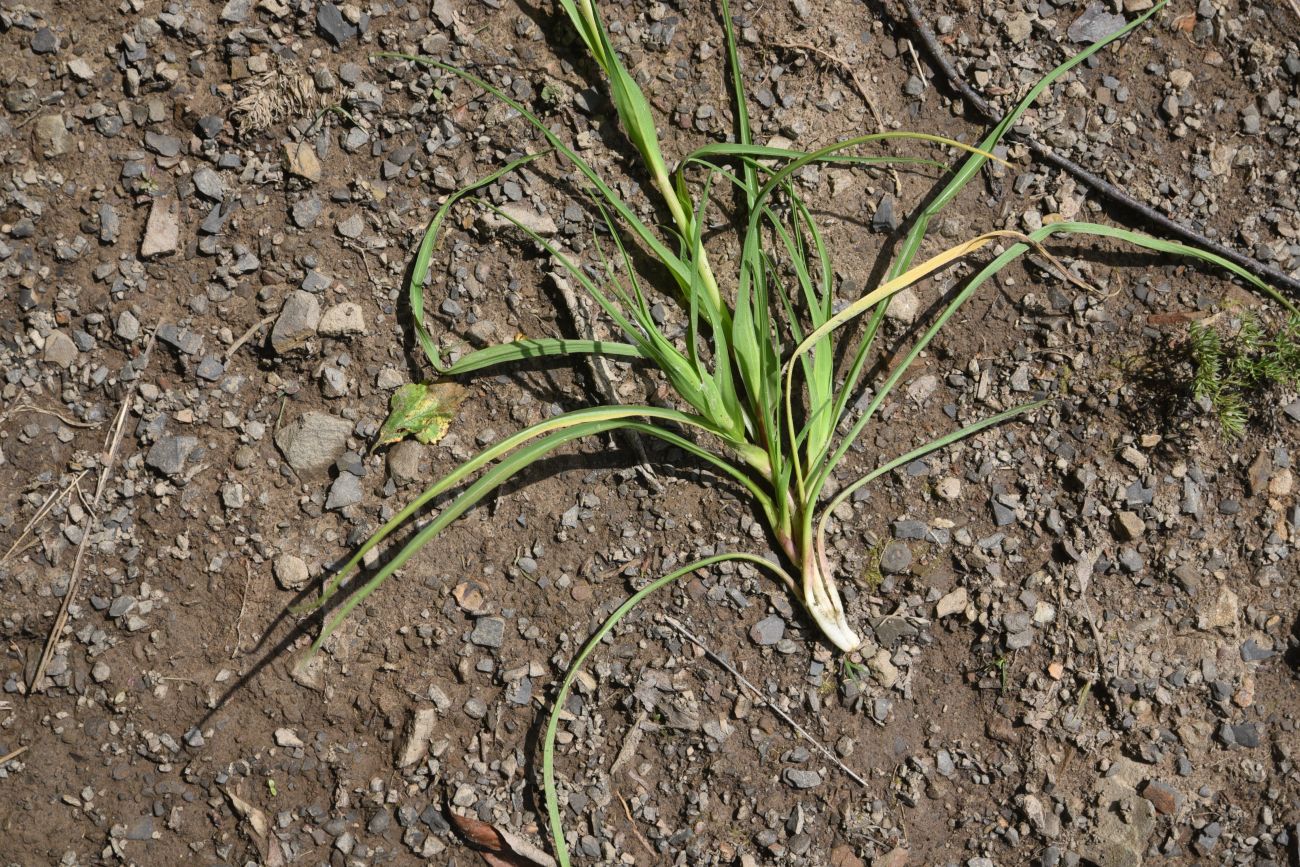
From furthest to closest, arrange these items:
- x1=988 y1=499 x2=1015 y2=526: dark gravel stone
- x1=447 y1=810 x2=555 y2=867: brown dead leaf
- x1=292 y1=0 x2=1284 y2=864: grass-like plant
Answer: x1=988 y1=499 x2=1015 y2=526: dark gravel stone → x1=447 y1=810 x2=555 y2=867: brown dead leaf → x1=292 y1=0 x2=1284 y2=864: grass-like plant

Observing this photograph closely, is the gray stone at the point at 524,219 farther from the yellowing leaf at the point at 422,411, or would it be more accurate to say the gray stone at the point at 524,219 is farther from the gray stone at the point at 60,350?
the gray stone at the point at 60,350

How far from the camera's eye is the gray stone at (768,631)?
185 centimetres

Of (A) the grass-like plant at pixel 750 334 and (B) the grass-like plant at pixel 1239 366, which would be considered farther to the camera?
(B) the grass-like plant at pixel 1239 366

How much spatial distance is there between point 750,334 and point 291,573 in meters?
1.05

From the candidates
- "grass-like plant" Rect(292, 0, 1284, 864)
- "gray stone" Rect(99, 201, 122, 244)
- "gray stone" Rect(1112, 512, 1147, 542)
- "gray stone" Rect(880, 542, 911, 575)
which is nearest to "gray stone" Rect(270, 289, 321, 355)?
"grass-like plant" Rect(292, 0, 1284, 864)

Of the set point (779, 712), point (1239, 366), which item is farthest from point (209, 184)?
point (1239, 366)

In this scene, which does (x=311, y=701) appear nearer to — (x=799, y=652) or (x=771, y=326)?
(x=799, y=652)

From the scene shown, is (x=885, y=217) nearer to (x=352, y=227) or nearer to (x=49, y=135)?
(x=352, y=227)

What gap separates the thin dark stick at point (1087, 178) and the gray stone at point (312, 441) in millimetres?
1517

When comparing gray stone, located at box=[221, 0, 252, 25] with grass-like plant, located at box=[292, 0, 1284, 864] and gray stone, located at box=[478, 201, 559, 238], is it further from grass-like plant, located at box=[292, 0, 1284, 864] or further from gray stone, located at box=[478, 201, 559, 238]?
gray stone, located at box=[478, 201, 559, 238]

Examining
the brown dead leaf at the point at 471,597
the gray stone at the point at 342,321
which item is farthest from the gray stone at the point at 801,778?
the gray stone at the point at 342,321

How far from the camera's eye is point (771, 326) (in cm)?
187

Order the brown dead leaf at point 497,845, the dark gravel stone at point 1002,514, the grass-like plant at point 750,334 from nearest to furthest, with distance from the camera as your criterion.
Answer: the grass-like plant at point 750,334
the brown dead leaf at point 497,845
the dark gravel stone at point 1002,514

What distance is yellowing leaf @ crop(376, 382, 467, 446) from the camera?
1.85 metres
